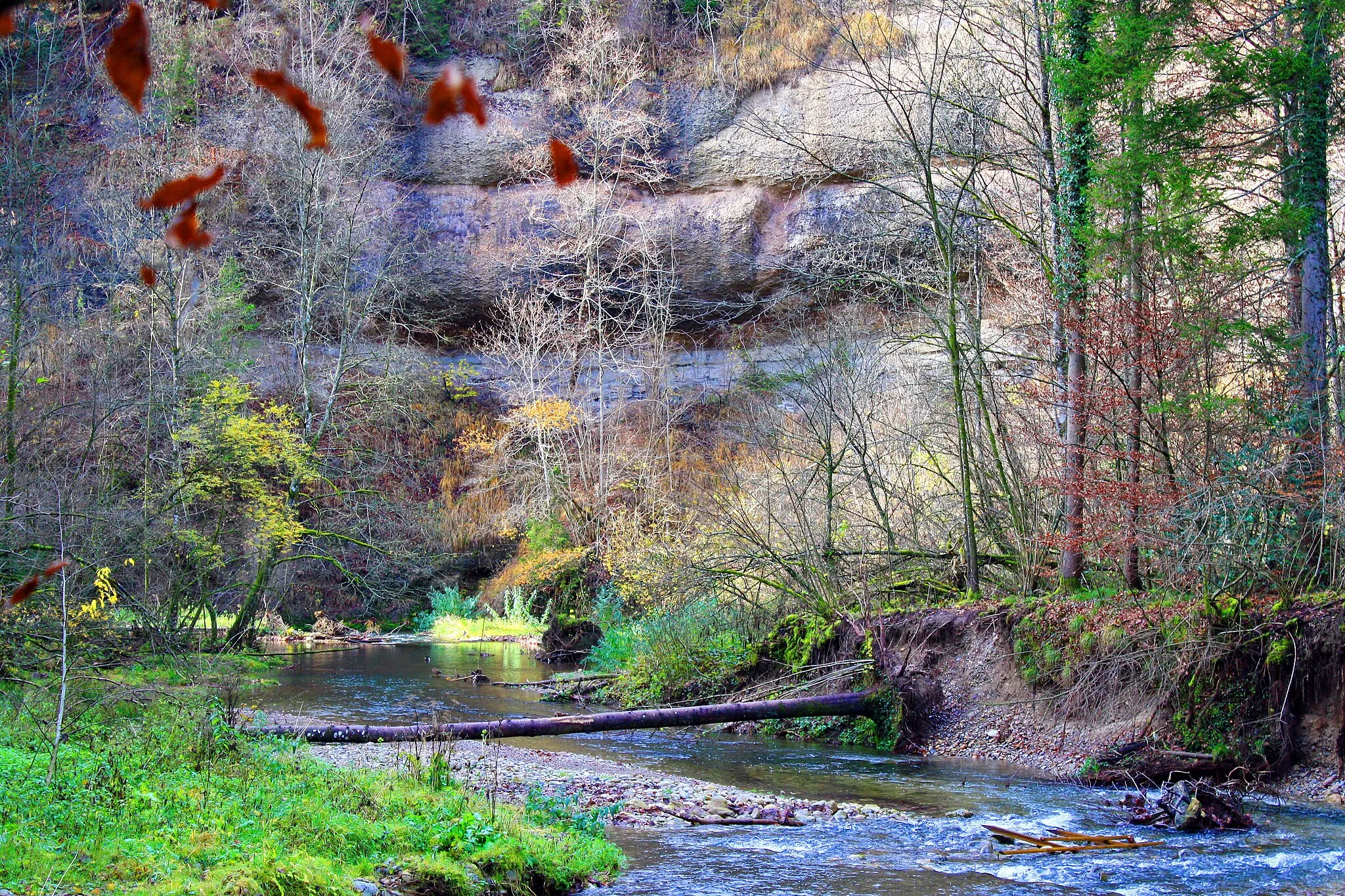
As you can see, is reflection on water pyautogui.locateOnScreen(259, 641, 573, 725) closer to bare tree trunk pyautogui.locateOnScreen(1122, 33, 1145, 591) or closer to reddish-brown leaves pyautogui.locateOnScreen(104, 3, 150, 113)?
bare tree trunk pyautogui.locateOnScreen(1122, 33, 1145, 591)

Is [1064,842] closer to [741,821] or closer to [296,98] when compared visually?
[741,821]

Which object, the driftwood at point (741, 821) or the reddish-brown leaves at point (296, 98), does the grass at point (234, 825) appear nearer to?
the driftwood at point (741, 821)

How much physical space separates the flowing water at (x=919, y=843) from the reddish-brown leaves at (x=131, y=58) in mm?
5950

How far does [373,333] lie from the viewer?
3638cm

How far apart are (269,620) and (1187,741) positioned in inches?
916

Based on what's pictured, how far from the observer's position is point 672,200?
114 feet

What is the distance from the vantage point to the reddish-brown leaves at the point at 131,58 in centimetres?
140

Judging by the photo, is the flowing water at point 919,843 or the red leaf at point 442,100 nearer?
the red leaf at point 442,100

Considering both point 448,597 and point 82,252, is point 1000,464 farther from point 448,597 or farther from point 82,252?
point 82,252

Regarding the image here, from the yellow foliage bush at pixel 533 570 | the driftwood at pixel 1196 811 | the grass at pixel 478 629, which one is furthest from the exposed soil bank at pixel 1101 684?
the grass at pixel 478 629

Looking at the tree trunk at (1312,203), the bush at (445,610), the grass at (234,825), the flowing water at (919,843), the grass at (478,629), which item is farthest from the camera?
the bush at (445,610)

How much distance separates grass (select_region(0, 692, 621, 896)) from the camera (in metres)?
4.86

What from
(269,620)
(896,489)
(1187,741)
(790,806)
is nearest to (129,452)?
(269,620)

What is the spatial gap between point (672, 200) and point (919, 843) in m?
29.0
